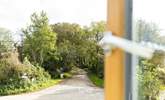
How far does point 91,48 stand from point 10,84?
1.69 feet

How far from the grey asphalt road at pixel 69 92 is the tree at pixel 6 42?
0.91ft

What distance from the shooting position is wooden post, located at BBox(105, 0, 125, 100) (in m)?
0.48

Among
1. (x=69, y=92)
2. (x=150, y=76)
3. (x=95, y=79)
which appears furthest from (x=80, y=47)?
(x=150, y=76)

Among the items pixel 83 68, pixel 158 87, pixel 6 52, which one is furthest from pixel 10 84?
pixel 158 87

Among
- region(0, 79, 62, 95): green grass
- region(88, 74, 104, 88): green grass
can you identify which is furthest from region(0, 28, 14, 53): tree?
region(88, 74, 104, 88): green grass

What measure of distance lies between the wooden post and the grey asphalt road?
1.32m

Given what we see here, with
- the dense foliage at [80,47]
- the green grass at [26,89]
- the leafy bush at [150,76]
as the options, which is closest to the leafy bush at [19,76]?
the green grass at [26,89]

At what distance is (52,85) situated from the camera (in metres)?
1.83

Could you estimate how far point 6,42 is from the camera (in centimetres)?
181

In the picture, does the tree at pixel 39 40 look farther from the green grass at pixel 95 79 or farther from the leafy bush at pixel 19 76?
the green grass at pixel 95 79

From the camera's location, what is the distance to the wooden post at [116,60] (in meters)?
0.48

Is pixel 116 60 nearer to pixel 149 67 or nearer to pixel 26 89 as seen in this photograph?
pixel 149 67

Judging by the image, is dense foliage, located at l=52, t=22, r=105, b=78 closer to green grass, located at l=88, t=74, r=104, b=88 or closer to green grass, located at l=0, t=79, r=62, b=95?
green grass, located at l=88, t=74, r=104, b=88

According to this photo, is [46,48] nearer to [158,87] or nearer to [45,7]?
[45,7]
